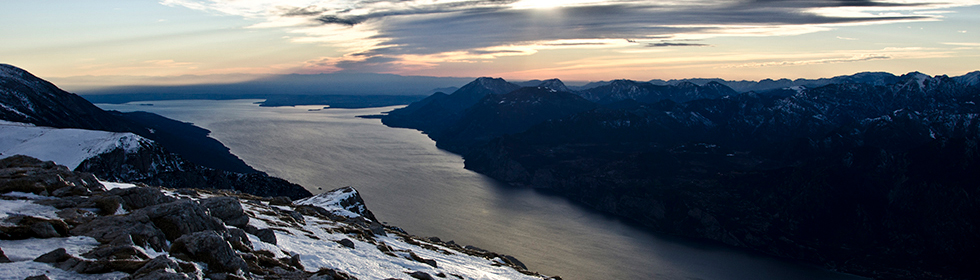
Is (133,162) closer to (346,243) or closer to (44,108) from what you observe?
(44,108)

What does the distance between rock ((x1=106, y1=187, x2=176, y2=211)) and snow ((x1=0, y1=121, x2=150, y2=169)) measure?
111 metres

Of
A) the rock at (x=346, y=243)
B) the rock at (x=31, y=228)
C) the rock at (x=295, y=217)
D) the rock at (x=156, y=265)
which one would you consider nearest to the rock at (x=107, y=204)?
the rock at (x=31, y=228)

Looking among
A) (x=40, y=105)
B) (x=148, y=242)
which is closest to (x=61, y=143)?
(x=40, y=105)

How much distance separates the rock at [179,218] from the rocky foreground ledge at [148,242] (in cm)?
4

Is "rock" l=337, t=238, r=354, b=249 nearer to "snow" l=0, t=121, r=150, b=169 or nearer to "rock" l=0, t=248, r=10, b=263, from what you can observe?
"rock" l=0, t=248, r=10, b=263

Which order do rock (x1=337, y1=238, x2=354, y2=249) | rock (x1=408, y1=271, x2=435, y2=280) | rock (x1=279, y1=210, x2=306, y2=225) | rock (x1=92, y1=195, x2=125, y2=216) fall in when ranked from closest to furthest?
rock (x1=92, y1=195, x2=125, y2=216), rock (x1=408, y1=271, x2=435, y2=280), rock (x1=337, y1=238, x2=354, y2=249), rock (x1=279, y1=210, x2=306, y2=225)

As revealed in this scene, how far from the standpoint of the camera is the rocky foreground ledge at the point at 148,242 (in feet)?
54.7

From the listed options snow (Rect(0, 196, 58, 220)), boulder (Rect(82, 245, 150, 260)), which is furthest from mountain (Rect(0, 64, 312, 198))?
boulder (Rect(82, 245, 150, 260))

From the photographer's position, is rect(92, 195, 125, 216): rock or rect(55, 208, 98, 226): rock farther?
rect(92, 195, 125, 216): rock

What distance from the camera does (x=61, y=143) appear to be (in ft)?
388

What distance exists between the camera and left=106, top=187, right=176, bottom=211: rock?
26547 millimetres

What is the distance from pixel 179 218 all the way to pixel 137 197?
22.1 feet

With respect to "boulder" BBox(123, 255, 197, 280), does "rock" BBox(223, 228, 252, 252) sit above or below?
below

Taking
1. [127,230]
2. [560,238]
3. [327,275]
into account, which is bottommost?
[560,238]
